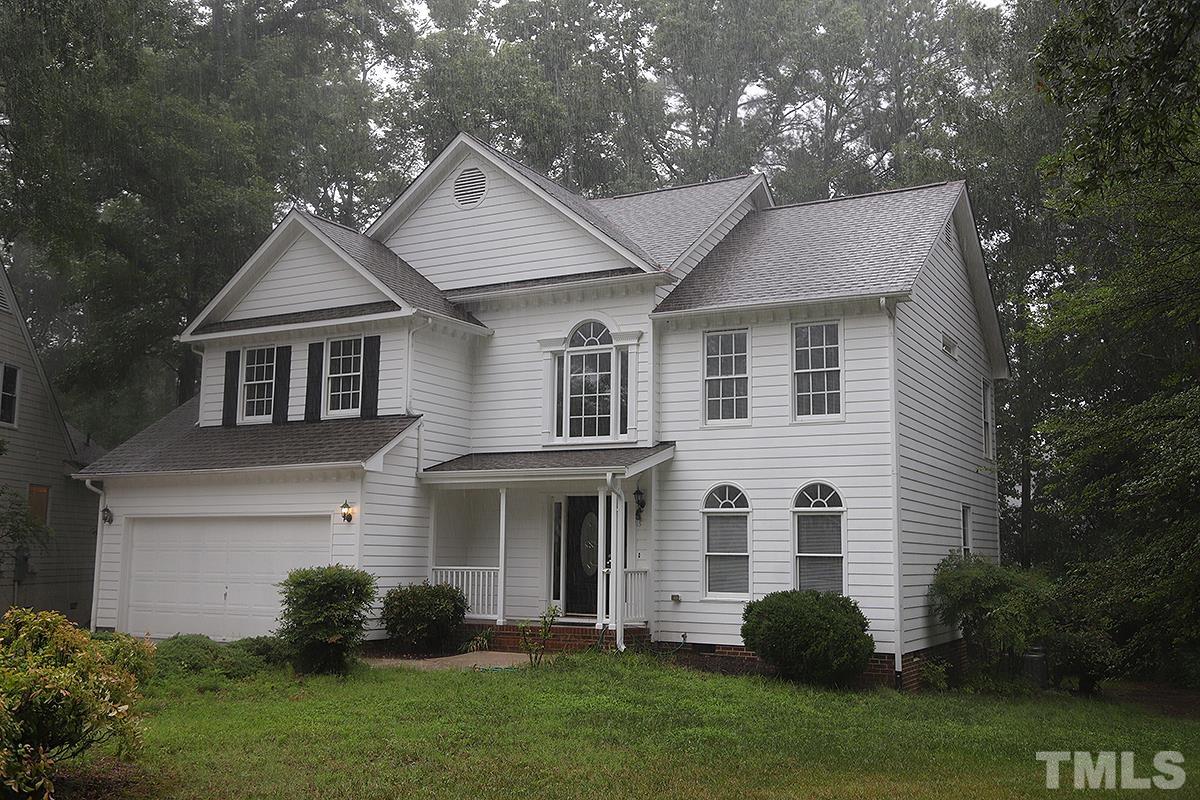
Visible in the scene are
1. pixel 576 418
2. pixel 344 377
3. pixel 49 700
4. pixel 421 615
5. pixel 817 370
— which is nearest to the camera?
pixel 49 700

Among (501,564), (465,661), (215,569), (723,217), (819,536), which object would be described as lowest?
(465,661)

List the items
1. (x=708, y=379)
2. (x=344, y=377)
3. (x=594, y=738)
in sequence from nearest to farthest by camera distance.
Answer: (x=594, y=738), (x=708, y=379), (x=344, y=377)

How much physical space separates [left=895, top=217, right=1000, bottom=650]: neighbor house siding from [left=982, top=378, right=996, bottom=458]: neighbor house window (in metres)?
0.24

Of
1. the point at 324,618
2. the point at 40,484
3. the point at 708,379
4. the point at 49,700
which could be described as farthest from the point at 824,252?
the point at 40,484

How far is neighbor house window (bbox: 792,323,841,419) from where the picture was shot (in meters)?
16.6

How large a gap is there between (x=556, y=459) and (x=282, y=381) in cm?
586

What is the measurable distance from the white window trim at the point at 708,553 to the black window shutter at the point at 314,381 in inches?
292

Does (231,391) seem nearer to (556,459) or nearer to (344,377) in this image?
(344,377)

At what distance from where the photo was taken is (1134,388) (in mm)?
22484

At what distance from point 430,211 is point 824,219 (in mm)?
7670

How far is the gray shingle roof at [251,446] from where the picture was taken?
17.3m

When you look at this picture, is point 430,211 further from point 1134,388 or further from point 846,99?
point 846,99

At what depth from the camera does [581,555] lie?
725 inches

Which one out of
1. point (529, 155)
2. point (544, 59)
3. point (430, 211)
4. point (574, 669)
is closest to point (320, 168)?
point (529, 155)
